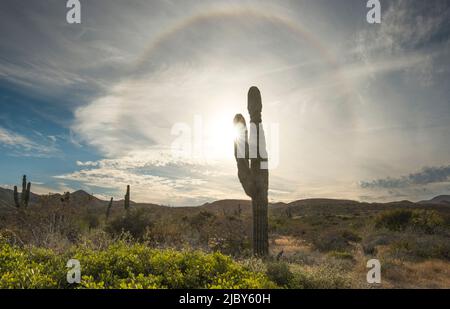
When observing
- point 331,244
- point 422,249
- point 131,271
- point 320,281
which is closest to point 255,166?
point 320,281

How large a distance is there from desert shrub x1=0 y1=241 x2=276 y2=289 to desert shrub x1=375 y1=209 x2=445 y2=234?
68.6ft

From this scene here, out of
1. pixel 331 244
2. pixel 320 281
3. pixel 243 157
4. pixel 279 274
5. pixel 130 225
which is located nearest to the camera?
pixel 279 274

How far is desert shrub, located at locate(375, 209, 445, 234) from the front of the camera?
2245cm

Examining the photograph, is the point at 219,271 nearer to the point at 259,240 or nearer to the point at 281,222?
the point at 259,240

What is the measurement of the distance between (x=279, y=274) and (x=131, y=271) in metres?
3.14

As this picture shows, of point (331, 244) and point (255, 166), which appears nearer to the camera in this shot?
point (255, 166)

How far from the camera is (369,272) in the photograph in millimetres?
11617

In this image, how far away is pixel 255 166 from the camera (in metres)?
13.0

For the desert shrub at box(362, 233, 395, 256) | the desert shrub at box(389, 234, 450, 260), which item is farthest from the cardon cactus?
the desert shrub at box(362, 233, 395, 256)

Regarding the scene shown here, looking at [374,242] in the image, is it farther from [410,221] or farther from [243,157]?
[243,157]

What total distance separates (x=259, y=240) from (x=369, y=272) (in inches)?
158

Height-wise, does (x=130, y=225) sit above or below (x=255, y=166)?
below
